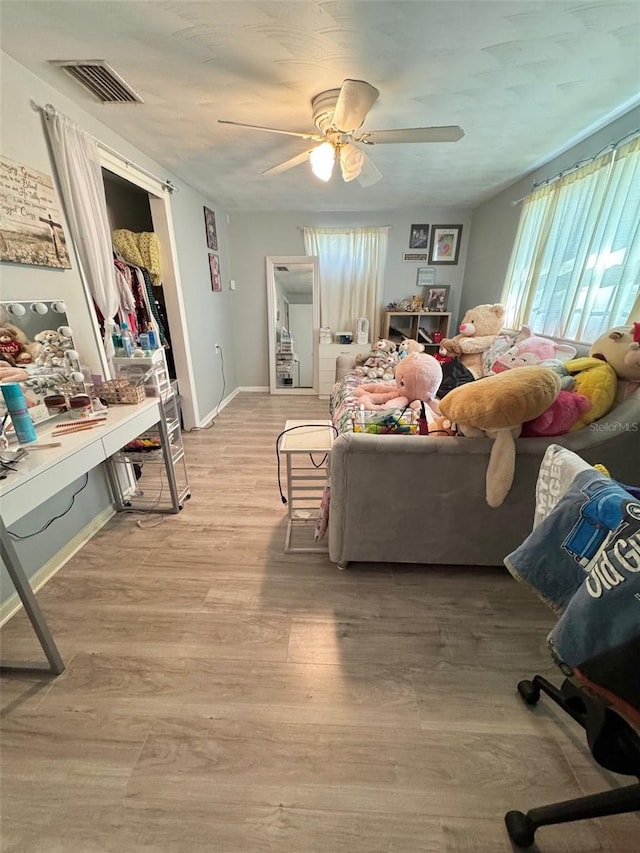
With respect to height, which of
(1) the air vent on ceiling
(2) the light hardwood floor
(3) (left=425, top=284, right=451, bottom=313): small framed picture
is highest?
(1) the air vent on ceiling

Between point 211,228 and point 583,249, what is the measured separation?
11.5 ft

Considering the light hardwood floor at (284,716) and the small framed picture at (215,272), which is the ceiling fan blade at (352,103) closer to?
the light hardwood floor at (284,716)

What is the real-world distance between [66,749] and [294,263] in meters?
4.54

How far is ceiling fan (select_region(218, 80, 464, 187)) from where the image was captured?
1.45 m

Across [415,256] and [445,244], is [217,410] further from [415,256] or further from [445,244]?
[445,244]

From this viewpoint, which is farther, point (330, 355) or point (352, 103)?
point (330, 355)

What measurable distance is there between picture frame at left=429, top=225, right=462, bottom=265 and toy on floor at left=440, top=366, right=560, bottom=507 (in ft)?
11.4

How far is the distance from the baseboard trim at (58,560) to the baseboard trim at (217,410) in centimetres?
157

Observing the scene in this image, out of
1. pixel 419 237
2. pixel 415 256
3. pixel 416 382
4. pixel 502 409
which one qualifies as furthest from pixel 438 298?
pixel 502 409

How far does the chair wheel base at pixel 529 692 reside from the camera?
108 centimetres

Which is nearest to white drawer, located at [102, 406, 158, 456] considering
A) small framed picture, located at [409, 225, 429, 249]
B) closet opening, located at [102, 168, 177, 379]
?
closet opening, located at [102, 168, 177, 379]

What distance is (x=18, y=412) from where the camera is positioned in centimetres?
129

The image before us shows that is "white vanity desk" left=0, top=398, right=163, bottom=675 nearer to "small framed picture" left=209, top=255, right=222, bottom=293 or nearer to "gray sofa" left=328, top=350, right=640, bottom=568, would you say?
"gray sofa" left=328, top=350, right=640, bottom=568

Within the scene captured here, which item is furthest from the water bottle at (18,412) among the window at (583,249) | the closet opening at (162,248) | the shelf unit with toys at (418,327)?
the shelf unit with toys at (418,327)
